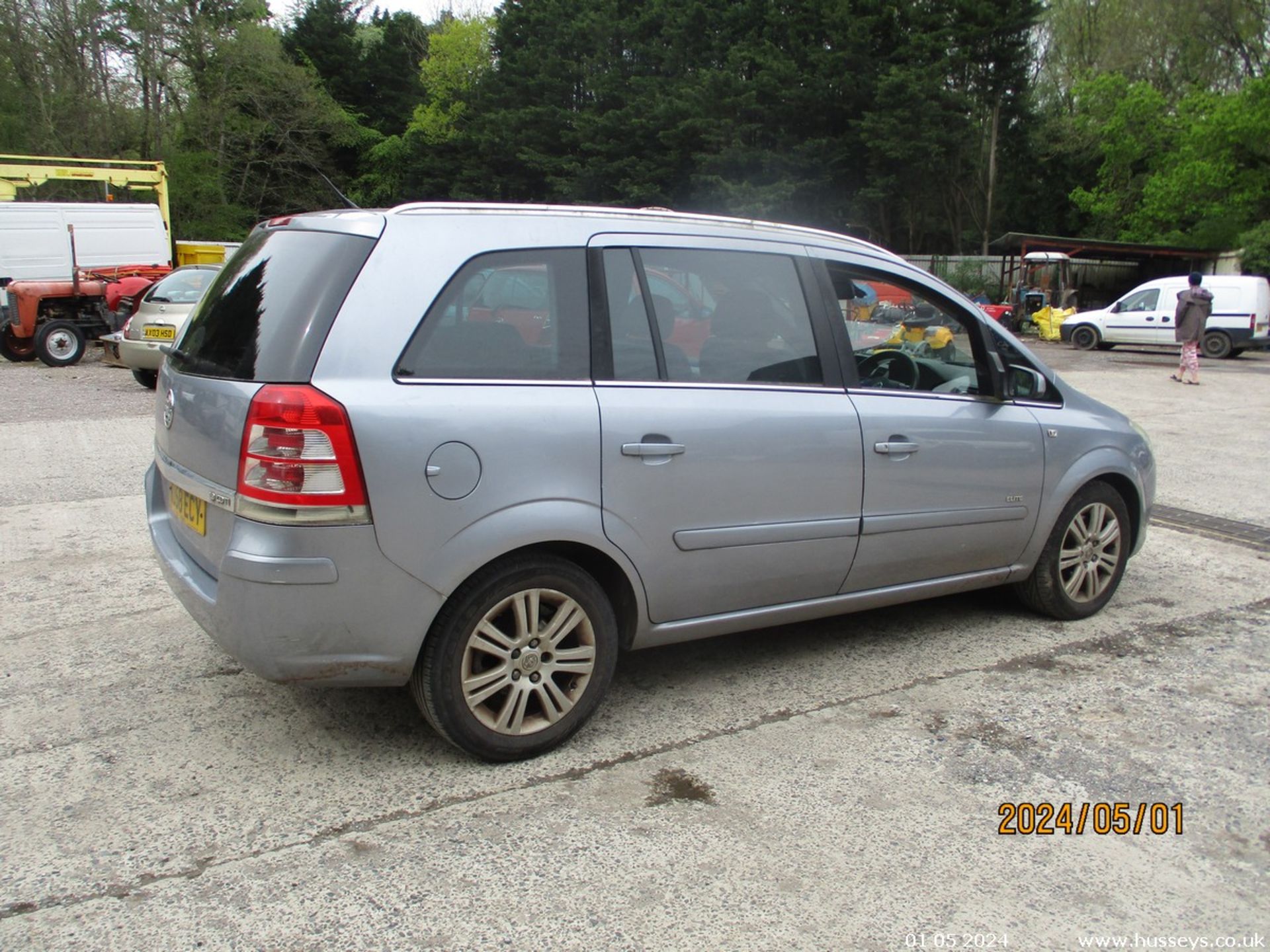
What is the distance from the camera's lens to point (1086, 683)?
13.5ft

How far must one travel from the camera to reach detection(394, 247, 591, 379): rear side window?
314cm

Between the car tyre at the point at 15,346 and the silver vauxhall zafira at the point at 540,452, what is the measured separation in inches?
571

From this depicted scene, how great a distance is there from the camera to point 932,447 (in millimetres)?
4156

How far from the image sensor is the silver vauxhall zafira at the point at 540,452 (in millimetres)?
2992

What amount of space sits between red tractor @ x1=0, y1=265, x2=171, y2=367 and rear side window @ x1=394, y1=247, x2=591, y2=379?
48.9 ft

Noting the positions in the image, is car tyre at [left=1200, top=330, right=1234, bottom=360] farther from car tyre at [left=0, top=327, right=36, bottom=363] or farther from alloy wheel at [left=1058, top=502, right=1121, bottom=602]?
car tyre at [left=0, top=327, right=36, bottom=363]

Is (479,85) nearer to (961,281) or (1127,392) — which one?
(961,281)

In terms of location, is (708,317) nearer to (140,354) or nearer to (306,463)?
(306,463)

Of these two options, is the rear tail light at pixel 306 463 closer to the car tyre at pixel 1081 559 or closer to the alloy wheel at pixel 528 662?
→ the alloy wheel at pixel 528 662

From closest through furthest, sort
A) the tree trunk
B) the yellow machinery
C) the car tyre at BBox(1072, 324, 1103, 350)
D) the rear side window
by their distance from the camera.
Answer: the rear side window < the yellow machinery < the car tyre at BBox(1072, 324, 1103, 350) < the tree trunk

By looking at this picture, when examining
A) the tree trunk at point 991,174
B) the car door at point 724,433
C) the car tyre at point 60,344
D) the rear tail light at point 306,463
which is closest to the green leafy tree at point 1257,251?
the tree trunk at point 991,174

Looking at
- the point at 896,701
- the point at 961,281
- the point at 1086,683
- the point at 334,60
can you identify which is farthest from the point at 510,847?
the point at 334,60

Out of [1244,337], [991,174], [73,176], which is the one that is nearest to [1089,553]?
[1244,337]

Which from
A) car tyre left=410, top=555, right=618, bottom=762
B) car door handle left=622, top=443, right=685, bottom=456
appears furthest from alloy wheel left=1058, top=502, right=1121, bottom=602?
car tyre left=410, top=555, right=618, bottom=762
